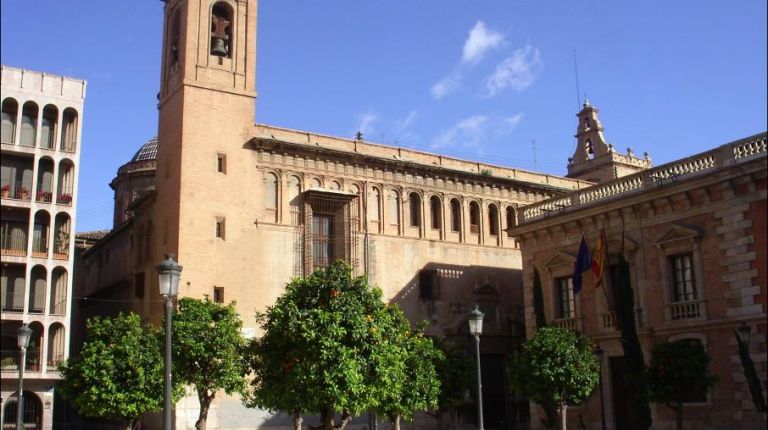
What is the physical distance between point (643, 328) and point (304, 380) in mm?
14316

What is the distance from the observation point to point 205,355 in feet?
91.1

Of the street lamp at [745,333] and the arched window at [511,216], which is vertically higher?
the arched window at [511,216]

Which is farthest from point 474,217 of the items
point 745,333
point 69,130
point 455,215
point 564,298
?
point 69,130

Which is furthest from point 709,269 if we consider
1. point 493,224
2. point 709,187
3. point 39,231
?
point 39,231

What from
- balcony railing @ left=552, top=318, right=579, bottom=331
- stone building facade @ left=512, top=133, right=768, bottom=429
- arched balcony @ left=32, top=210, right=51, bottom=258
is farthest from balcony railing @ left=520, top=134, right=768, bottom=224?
arched balcony @ left=32, top=210, right=51, bottom=258

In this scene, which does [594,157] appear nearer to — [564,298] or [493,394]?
[493,394]

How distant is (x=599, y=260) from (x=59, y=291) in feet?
78.8

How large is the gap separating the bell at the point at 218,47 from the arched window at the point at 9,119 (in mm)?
9232

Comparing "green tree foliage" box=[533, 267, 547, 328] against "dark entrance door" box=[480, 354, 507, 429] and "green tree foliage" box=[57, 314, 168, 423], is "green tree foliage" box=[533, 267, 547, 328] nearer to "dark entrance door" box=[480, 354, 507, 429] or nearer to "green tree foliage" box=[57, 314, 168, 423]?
"dark entrance door" box=[480, 354, 507, 429]

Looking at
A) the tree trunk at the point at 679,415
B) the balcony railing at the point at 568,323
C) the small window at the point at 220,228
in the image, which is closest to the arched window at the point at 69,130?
the small window at the point at 220,228

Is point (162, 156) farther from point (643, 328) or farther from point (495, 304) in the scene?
point (643, 328)

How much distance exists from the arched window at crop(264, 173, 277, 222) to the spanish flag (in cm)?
1532

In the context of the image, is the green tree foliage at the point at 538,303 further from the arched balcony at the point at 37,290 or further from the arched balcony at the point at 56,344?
the arched balcony at the point at 37,290

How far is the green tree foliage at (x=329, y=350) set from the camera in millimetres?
21250
